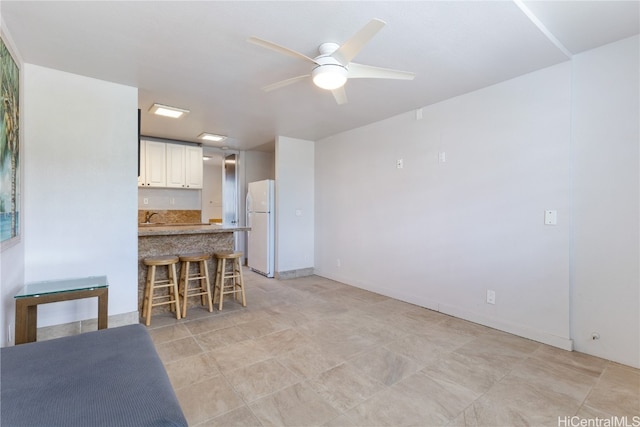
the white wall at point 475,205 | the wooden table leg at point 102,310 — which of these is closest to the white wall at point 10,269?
the wooden table leg at point 102,310

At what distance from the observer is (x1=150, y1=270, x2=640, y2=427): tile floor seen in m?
1.75

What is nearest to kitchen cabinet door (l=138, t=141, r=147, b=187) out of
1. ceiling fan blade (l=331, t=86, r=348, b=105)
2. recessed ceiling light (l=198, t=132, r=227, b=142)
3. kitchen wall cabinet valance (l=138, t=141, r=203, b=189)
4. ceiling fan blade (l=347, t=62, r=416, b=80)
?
kitchen wall cabinet valance (l=138, t=141, r=203, b=189)

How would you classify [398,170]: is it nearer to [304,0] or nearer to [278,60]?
[278,60]

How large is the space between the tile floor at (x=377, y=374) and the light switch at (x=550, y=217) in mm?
1069

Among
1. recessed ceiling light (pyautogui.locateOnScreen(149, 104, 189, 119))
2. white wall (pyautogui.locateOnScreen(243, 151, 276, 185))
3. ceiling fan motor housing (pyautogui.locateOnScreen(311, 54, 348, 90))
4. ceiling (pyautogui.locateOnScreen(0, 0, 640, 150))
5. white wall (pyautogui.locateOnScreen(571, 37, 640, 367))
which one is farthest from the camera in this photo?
white wall (pyautogui.locateOnScreen(243, 151, 276, 185))

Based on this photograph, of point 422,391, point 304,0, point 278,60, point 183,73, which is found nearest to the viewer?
point 304,0

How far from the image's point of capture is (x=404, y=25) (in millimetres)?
2020

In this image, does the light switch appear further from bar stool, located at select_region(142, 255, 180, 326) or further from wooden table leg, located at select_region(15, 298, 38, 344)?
wooden table leg, located at select_region(15, 298, 38, 344)

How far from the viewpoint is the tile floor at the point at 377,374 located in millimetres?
1747

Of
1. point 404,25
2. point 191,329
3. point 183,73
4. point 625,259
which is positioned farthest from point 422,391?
point 183,73

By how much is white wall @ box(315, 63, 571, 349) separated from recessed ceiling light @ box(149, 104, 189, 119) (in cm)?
241

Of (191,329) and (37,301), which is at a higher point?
(37,301)

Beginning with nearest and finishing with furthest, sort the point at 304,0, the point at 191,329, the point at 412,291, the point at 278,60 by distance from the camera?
the point at 304,0
the point at 278,60
the point at 191,329
the point at 412,291

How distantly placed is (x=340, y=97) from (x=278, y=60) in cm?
58
